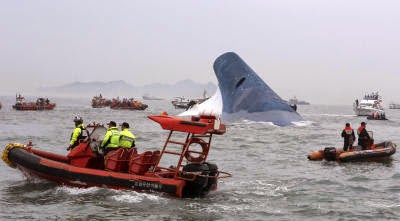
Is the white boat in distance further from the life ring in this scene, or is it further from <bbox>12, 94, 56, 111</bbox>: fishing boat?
the life ring

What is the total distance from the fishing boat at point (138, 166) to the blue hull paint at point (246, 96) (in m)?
33.9

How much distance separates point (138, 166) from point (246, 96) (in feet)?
117

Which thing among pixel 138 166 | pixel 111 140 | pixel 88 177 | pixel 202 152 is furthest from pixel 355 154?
pixel 88 177

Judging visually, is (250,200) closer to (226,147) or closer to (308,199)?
(308,199)

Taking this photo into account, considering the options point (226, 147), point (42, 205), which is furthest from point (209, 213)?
point (226, 147)

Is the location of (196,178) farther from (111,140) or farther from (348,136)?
(348,136)

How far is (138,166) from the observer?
1444 centimetres

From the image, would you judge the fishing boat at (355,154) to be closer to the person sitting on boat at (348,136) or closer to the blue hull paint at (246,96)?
the person sitting on boat at (348,136)

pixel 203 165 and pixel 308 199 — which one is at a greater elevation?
pixel 203 165

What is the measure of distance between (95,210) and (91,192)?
4.48 ft

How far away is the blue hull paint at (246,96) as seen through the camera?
48.9 m

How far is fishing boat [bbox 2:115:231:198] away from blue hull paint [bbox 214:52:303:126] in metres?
33.9

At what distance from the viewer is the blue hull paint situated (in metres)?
48.9

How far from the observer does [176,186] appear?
44.9 feet
